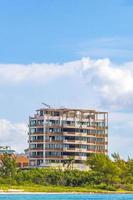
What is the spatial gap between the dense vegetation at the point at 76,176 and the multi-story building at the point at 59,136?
2682 centimetres

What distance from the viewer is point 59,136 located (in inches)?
6029

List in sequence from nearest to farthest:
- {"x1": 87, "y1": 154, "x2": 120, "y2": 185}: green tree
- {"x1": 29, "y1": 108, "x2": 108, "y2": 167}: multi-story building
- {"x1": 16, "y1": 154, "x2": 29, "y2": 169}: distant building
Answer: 1. {"x1": 87, "y1": 154, "x2": 120, "y2": 185}: green tree
2. {"x1": 29, "y1": 108, "x2": 108, "y2": 167}: multi-story building
3. {"x1": 16, "y1": 154, "x2": 29, "y2": 169}: distant building

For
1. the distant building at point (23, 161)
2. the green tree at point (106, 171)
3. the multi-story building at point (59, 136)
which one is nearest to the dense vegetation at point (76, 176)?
the green tree at point (106, 171)

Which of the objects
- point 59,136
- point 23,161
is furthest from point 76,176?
point 23,161

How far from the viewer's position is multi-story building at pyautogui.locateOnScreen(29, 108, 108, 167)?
502 feet

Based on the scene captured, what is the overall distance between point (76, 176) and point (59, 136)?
1306 inches

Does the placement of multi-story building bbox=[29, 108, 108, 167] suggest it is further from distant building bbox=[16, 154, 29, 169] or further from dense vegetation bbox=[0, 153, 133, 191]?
dense vegetation bbox=[0, 153, 133, 191]

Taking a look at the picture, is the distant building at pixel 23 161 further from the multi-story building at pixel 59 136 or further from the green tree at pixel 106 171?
the green tree at pixel 106 171

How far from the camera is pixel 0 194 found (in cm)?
9494

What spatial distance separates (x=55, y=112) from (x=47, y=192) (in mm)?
53495

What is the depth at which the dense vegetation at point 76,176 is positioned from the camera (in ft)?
383

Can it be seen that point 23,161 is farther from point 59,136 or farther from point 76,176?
point 76,176

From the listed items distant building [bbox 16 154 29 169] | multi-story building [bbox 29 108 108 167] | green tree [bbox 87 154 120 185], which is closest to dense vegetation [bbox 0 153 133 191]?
green tree [bbox 87 154 120 185]

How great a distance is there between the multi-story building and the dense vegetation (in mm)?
26819
